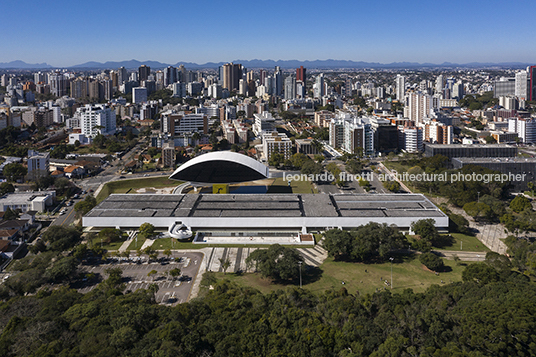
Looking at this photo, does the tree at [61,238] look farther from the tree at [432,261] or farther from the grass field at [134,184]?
the tree at [432,261]

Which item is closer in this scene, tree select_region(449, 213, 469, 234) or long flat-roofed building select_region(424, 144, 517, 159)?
tree select_region(449, 213, 469, 234)

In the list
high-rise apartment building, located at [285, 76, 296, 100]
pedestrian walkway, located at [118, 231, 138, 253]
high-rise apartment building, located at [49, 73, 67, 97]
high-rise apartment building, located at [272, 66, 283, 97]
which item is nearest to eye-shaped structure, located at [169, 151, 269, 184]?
pedestrian walkway, located at [118, 231, 138, 253]

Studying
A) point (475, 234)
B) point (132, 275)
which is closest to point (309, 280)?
point (132, 275)

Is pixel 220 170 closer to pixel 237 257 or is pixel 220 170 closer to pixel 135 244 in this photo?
pixel 135 244

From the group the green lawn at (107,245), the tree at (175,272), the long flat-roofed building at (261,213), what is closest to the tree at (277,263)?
the tree at (175,272)

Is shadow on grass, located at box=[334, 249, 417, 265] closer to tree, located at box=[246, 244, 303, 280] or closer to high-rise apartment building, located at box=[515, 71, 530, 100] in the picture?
tree, located at box=[246, 244, 303, 280]

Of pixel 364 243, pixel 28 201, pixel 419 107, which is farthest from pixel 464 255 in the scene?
pixel 419 107
